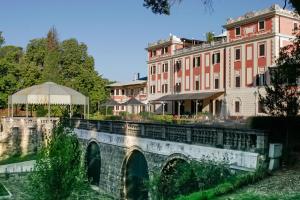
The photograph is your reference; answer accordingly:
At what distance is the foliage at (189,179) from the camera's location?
1321 centimetres

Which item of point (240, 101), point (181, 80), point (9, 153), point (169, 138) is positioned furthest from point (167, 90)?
point (169, 138)

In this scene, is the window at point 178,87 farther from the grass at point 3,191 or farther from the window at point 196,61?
the grass at point 3,191

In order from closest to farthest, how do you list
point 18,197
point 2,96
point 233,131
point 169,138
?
point 233,131 → point 169,138 → point 18,197 → point 2,96

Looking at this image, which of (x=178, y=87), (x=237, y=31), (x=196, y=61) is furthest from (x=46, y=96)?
(x=178, y=87)

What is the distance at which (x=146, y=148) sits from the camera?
734 inches

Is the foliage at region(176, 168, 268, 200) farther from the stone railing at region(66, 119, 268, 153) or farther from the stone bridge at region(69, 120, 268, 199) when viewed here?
the stone railing at region(66, 119, 268, 153)

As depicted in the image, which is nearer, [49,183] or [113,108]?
[49,183]

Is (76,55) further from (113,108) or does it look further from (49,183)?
(49,183)

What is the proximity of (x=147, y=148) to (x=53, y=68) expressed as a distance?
116 ft

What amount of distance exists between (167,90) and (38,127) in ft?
71.3

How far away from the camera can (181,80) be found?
50031mm

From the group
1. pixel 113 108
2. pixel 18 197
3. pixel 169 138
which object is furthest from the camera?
pixel 113 108

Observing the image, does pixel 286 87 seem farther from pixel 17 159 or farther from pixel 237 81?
pixel 237 81

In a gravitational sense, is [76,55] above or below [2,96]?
above
